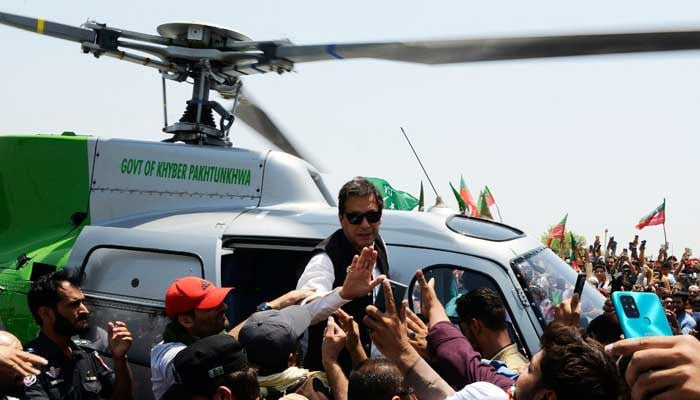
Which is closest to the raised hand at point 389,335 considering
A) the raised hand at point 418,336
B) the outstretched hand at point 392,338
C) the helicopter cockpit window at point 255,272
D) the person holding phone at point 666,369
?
the outstretched hand at point 392,338

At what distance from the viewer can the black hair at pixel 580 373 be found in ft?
6.44

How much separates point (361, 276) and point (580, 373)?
63.6 inches

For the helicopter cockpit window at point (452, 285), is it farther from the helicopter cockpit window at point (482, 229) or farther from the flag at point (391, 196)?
the flag at point (391, 196)

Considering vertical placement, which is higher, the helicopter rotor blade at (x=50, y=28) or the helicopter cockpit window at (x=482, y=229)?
the helicopter rotor blade at (x=50, y=28)

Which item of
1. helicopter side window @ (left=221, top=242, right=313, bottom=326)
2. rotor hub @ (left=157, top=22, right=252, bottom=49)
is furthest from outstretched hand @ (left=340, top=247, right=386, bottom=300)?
rotor hub @ (left=157, top=22, right=252, bottom=49)

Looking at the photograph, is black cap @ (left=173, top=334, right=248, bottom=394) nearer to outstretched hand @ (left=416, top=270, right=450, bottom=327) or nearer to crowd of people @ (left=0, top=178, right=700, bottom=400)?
crowd of people @ (left=0, top=178, right=700, bottom=400)

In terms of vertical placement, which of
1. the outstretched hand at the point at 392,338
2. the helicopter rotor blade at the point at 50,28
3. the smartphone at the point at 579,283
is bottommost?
the smartphone at the point at 579,283

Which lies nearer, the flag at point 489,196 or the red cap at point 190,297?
the red cap at point 190,297

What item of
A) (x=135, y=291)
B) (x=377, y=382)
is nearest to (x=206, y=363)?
(x=377, y=382)

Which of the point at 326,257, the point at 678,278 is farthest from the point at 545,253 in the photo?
the point at 678,278

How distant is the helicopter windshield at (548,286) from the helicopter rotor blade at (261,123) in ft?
9.83

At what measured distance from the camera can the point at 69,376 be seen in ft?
12.9

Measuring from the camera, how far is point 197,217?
5.62 metres

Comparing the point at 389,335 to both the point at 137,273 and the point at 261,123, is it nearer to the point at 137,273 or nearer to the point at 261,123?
the point at 137,273
